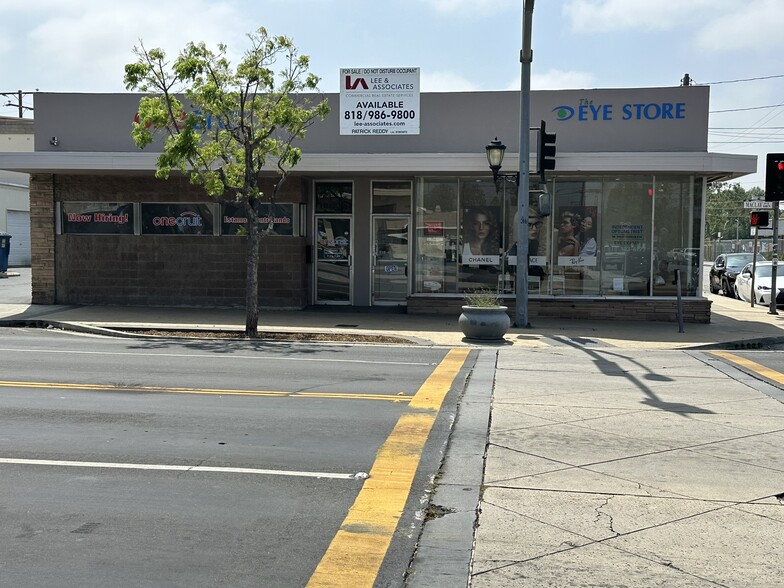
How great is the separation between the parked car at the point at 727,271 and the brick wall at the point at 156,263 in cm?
1757

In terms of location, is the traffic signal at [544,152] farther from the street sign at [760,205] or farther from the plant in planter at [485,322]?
the street sign at [760,205]

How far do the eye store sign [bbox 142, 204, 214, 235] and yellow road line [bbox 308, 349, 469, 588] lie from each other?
1347cm

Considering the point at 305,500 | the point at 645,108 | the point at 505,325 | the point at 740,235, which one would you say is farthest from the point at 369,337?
the point at 740,235

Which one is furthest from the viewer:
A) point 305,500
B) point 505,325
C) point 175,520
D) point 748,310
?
point 748,310

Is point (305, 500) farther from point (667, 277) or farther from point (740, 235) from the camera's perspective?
point (740, 235)

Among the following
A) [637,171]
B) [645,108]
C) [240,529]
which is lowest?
[240,529]

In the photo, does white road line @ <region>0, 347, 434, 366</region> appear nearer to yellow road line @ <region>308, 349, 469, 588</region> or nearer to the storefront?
yellow road line @ <region>308, 349, 469, 588</region>

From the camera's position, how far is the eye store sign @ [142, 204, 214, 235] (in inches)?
833

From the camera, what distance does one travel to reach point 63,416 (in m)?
8.41

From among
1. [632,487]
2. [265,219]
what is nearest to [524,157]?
[265,219]

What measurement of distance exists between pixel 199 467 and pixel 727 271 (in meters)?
28.5

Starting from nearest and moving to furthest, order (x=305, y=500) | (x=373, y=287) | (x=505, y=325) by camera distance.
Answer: (x=305, y=500), (x=505, y=325), (x=373, y=287)

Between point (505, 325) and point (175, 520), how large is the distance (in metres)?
11.1

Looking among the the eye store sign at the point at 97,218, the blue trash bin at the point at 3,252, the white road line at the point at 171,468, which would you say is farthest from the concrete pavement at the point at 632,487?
the blue trash bin at the point at 3,252
